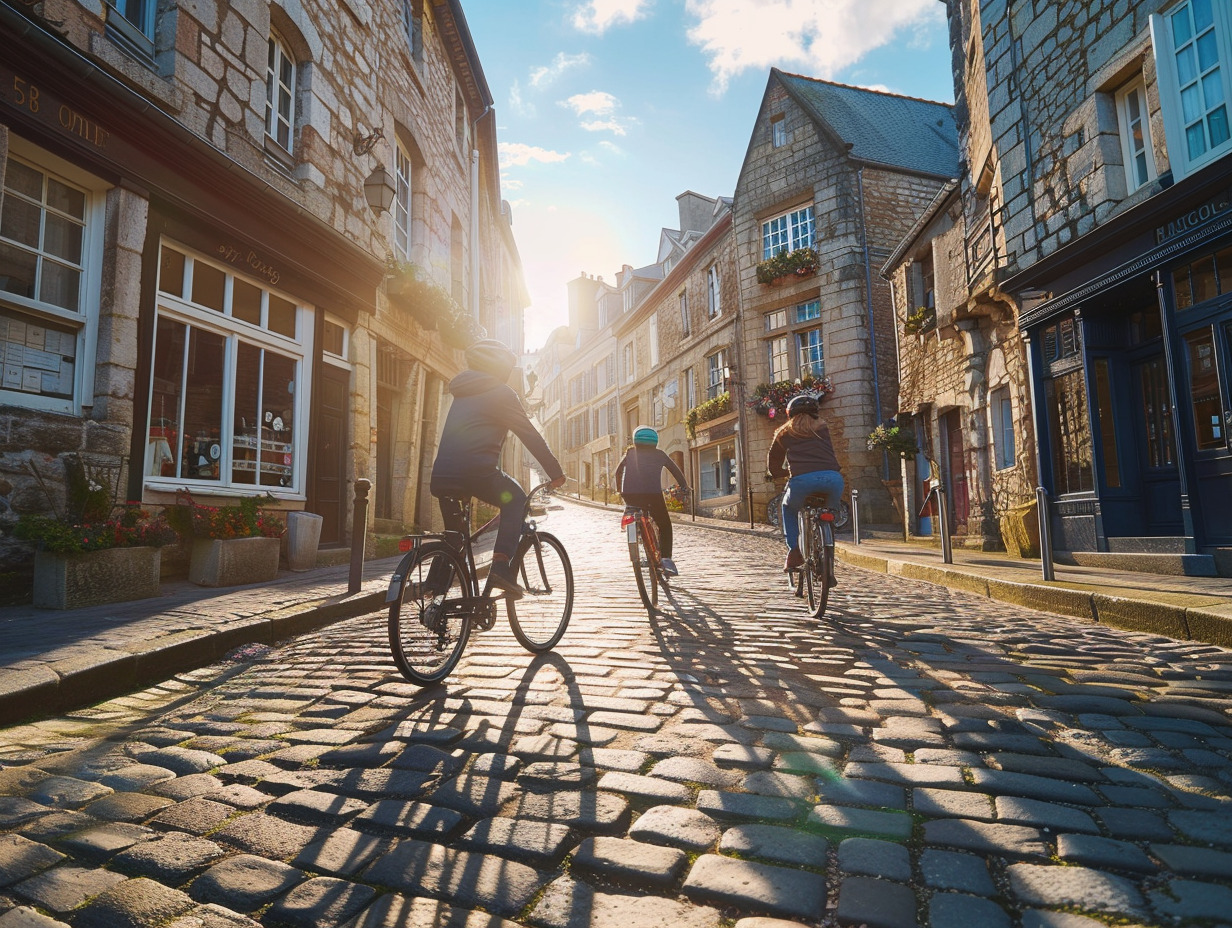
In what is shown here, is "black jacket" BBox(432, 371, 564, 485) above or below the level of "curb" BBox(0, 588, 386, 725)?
above

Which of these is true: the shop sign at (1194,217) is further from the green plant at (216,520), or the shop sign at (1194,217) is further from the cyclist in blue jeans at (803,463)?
the green plant at (216,520)

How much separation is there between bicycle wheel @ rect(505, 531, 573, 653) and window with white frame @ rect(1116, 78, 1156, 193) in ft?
24.4

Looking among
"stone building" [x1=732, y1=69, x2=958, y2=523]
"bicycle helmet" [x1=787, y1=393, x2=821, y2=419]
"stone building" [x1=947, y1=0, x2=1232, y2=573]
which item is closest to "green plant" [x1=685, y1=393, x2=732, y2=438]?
"stone building" [x1=732, y1=69, x2=958, y2=523]

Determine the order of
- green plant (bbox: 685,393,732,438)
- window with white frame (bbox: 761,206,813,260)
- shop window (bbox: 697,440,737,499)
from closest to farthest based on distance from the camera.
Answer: window with white frame (bbox: 761,206,813,260) → green plant (bbox: 685,393,732,438) → shop window (bbox: 697,440,737,499)

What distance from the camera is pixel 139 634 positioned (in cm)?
384

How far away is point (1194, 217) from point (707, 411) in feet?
51.4

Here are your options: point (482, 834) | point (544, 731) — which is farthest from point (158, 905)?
point (544, 731)

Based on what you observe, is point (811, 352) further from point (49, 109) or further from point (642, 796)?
point (642, 796)

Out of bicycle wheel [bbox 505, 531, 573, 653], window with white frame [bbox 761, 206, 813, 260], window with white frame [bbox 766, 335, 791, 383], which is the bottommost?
bicycle wheel [bbox 505, 531, 573, 653]

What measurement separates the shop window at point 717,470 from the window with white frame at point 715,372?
1703 mm

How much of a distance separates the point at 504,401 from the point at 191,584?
397cm

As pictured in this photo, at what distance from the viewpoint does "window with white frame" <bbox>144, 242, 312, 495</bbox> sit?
21.1ft

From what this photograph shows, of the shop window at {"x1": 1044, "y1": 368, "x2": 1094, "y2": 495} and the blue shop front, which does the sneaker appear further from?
the shop window at {"x1": 1044, "y1": 368, "x2": 1094, "y2": 495}

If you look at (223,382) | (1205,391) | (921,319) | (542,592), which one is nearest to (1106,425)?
(1205,391)
